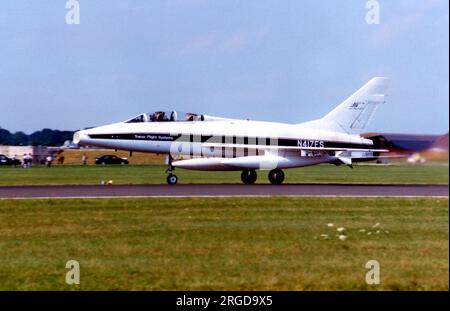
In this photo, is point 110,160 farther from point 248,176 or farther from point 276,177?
point 276,177

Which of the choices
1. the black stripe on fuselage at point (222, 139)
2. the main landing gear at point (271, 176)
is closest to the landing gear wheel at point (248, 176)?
the main landing gear at point (271, 176)

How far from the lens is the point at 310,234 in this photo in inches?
506

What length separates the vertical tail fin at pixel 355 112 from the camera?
31.6 meters

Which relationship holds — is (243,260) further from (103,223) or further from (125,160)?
(125,160)

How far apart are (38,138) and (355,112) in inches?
1459

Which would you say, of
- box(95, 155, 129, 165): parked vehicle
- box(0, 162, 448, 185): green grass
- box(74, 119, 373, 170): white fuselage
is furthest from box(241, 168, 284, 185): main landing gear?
box(95, 155, 129, 165): parked vehicle

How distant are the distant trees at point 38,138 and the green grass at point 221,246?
2913 centimetres

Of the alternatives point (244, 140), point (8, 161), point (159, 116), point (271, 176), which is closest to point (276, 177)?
point (271, 176)

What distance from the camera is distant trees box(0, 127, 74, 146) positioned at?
46.0 metres

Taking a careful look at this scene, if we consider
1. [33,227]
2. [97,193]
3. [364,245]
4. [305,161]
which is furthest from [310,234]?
[305,161]

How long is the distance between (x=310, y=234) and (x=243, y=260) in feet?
9.59

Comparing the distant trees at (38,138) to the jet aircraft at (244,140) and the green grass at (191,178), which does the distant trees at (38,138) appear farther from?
the jet aircraft at (244,140)

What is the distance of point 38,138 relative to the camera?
2405 inches

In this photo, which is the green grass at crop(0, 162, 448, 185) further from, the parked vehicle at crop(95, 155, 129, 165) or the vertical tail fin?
the parked vehicle at crop(95, 155, 129, 165)
